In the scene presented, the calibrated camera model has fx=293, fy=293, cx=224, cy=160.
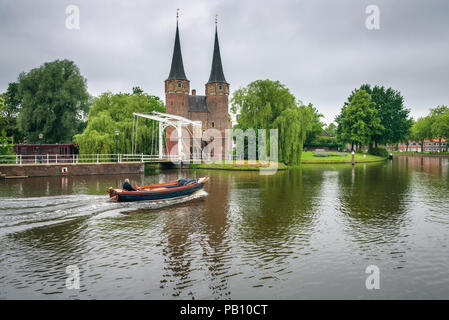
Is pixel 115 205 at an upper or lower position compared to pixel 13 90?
lower

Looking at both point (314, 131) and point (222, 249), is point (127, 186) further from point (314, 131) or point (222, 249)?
point (314, 131)

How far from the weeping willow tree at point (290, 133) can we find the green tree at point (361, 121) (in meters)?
26.0

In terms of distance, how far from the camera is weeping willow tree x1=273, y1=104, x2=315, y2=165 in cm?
3653

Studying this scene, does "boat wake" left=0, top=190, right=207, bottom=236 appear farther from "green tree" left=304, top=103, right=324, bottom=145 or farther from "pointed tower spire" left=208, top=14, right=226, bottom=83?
"green tree" left=304, top=103, right=324, bottom=145

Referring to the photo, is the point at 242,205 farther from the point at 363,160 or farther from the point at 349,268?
the point at 363,160

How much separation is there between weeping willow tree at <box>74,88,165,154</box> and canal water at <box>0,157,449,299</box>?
1798 cm

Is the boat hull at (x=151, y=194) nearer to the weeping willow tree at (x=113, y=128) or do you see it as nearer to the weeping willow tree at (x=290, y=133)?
the weeping willow tree at (x=113, y=128)

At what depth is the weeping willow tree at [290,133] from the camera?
36.5 meters

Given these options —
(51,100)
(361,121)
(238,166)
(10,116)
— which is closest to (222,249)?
(238,166)

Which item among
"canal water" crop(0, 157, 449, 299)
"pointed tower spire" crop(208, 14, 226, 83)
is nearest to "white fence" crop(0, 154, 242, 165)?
"canal water" crop(0, 157, 449, 299)

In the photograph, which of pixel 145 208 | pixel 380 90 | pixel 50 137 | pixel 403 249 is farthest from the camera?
pixel 380 90

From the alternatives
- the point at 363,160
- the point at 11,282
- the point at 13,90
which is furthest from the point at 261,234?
the point at 13,90

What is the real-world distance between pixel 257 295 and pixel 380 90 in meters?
70.3
